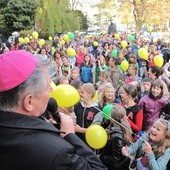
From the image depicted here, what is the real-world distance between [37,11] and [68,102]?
2507 centimetres

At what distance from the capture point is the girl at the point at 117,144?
12.7 feet

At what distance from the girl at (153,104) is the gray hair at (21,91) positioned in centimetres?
376

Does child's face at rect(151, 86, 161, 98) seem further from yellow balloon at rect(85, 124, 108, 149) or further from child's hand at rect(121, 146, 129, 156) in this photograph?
yellow balloon at rect(85, 124, 108, 149)

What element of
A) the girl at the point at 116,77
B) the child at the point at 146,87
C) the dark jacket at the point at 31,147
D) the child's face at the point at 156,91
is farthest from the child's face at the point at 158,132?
the girl at the point at 116,77

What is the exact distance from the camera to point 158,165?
10.9 feet

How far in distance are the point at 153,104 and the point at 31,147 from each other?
159 inches

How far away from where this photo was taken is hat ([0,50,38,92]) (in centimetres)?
145

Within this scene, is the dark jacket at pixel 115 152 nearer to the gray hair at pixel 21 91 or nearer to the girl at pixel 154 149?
the girl at pixel 154 149

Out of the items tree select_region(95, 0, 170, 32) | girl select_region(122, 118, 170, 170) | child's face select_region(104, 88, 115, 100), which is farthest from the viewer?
tree select_region(95, 0, 170, 32)

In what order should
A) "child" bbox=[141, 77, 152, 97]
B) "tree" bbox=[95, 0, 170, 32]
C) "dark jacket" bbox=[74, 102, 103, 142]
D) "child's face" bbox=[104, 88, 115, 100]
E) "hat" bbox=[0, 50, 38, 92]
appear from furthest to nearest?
"tree" bbox=[95, 0, 170, 32] → "child" bbox=[141, 77, 152, 97] → "child's face" bbox=[104, 88, 115, 100] → "dark jacket" bbox=[74, 102, 103, 142] → "hat" bbox=[0, 50, 38, 92]

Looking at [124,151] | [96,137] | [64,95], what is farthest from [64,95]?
[124,151]

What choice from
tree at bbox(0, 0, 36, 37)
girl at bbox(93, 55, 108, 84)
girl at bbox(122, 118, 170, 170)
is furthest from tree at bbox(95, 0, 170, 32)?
girl at bbox(122, 118, 170, 170)

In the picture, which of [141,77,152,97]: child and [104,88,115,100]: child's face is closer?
[104,88,115,100]: child's face

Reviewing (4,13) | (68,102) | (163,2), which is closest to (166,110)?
(68,102)
